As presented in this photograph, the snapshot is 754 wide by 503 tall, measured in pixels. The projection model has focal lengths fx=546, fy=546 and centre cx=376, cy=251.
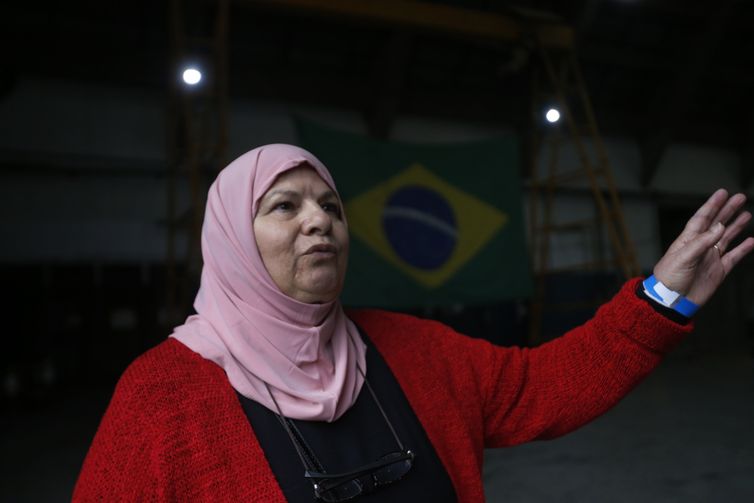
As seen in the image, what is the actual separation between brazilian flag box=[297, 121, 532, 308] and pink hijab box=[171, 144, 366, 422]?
3.30 meters

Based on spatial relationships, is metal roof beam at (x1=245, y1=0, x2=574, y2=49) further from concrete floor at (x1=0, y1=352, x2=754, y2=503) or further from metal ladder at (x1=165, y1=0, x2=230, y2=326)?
concrete floor at (x1=0, y1=352, x2=754, y2=503)

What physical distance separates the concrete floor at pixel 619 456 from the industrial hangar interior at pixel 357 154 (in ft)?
0.07

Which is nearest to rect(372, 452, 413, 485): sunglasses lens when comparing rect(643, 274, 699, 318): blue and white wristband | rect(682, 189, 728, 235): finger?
rect(643, 274, 699, 318): blue and white wristband

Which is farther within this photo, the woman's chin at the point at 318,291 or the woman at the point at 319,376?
the woman's chin at the point at 318,291

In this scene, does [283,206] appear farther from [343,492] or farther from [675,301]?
[675,301]

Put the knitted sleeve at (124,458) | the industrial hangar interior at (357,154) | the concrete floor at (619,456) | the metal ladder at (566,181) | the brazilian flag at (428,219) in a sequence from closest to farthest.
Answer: the knitted sleeve at (124,458) < the concrete floor at (619,456) < the industrial hangar interior at (357,154) < the brazilian flag at (428,219) < the metal ladder at (566,181)

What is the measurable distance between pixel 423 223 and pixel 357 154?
828 mm

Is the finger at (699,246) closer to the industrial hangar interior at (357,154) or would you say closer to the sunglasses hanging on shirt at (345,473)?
the sunglasses hanging on shirt at (345,473)

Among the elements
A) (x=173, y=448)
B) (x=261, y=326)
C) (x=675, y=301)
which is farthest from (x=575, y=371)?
(x=173, y=448)

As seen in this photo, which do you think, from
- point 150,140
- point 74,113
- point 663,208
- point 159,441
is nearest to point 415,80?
point 150,140

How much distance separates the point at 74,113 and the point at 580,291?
6.54 meters

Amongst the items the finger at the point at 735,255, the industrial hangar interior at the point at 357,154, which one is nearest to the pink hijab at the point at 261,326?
the finger at the point at 735,255

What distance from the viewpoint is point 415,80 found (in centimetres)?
690

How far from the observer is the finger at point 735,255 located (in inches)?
35.7
